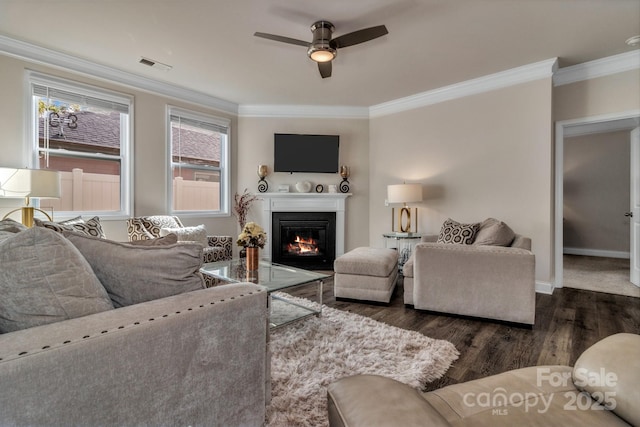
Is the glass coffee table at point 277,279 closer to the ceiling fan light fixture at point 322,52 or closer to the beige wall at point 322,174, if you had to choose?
the ceiling fan light fixture at point 322,52

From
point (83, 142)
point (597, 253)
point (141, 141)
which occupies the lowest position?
point (597, 253)

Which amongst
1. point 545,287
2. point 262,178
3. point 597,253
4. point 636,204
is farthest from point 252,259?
point 597,253

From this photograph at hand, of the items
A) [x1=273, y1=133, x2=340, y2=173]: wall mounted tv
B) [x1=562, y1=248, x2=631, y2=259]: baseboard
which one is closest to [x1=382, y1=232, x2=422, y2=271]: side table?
[x1=273, y1=133, x2=340, y2=173]: wall mounted tv

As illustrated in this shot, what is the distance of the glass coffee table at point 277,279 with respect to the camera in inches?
98.3

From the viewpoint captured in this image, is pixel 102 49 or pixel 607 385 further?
pixel 102 49

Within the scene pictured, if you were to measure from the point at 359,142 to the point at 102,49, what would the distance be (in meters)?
3.60

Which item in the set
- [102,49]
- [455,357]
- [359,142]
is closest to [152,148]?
[102,49]

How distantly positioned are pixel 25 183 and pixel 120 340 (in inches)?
108

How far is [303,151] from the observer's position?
5062 mm

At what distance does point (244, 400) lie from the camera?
120 centimetres

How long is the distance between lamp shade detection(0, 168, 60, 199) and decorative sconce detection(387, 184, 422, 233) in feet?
12.4

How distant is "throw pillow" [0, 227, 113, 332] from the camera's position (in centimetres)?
88

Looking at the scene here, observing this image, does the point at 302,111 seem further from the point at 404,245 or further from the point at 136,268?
the point at 136,268

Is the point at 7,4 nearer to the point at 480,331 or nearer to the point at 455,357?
the point at 455,357
